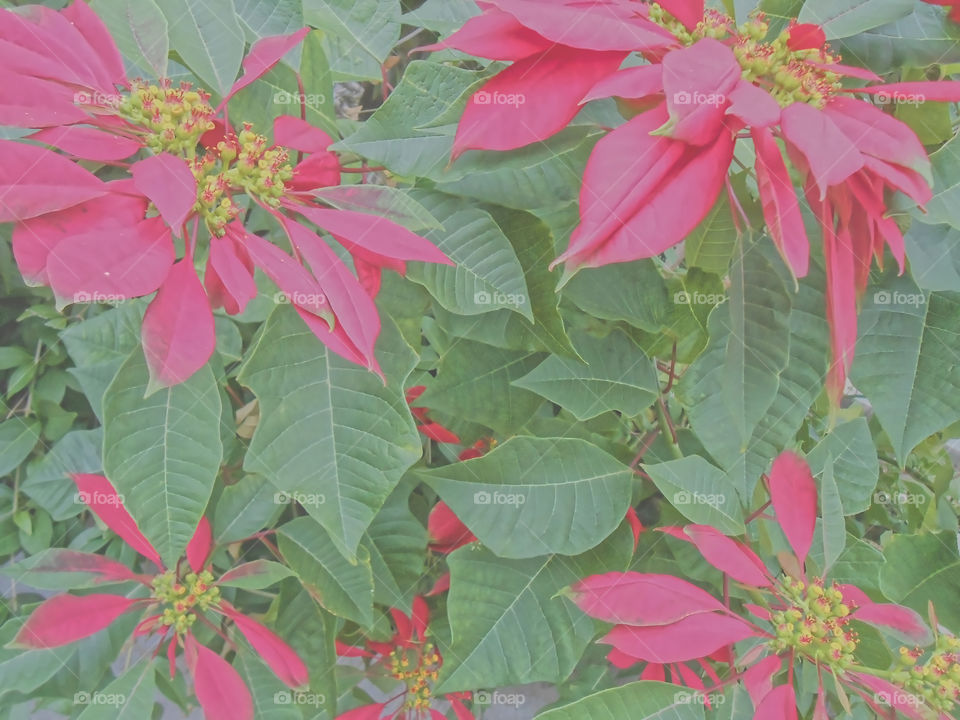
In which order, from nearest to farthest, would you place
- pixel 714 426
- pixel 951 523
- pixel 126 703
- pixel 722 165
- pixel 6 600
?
1. pixel 722 165
2. pixel 714 426
3. pixel 126 703
4. pixel 951 523
5. pixel 6 600

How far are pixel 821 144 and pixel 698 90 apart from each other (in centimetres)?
5

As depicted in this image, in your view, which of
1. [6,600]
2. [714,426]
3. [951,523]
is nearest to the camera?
[714,426]

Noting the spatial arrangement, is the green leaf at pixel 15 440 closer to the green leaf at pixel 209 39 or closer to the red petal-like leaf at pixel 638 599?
the green leaf at pixel 209 39

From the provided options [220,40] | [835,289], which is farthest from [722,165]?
[220,40]

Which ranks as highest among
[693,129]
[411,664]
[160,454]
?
[693,129]

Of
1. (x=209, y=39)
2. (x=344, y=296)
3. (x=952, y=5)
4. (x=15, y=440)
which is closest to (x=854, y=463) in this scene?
(x=952, y=5)

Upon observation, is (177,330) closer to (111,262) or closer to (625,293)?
(111,262)

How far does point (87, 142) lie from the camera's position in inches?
12.4

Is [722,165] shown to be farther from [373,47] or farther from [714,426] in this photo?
[373,47]

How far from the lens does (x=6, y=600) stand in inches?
28.9

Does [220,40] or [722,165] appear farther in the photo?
[220,40]

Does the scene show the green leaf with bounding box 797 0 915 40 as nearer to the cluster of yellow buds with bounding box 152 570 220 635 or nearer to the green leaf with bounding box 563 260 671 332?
the green leaf with bounding box 563 260 671 332

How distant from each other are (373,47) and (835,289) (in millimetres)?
340

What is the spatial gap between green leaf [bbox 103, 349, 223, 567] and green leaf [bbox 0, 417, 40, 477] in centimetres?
43
